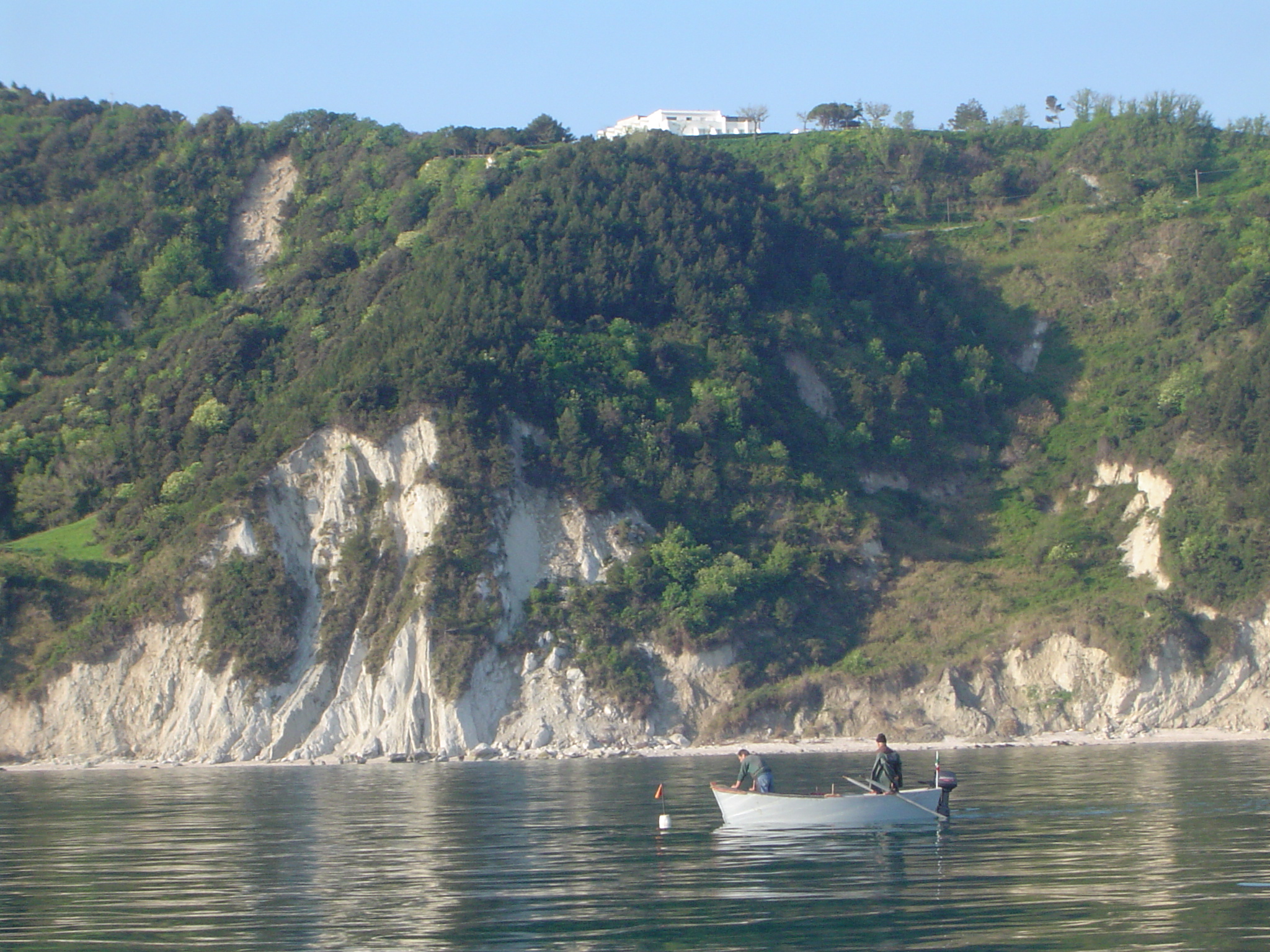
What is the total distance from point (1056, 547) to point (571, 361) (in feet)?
84.0

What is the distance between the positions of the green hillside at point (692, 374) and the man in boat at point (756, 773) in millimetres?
27983

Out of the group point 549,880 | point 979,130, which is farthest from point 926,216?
point 549,880

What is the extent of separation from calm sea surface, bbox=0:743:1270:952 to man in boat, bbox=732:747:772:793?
1320 millimetres

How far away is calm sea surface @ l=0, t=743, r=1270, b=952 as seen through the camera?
55.5 feet

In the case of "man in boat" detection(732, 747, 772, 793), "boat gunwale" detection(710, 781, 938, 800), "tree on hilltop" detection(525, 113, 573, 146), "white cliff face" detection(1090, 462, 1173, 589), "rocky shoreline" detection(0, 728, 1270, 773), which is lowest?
"rocky shoreline" detection(0, 728, 1270, 773)

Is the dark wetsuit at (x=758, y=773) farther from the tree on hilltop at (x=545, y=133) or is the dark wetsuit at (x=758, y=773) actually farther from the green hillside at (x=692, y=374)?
the tree on hilltop at (x=545, y=133)

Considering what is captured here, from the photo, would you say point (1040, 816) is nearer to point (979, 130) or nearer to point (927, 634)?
point (927, 634)

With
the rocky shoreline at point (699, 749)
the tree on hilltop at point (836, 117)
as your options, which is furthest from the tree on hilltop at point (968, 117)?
the rocky shoreline at point (699, 749)

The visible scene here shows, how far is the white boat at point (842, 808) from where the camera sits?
27.3 meters

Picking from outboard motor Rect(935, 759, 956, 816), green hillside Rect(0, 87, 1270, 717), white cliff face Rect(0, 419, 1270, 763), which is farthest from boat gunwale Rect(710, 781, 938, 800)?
green hillside Rect(0, 87, 1270, 717)

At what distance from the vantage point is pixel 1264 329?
2746 inches

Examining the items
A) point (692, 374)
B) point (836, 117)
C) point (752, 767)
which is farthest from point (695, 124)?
point (752, 767)

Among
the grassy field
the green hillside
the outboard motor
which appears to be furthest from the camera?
the grassy field

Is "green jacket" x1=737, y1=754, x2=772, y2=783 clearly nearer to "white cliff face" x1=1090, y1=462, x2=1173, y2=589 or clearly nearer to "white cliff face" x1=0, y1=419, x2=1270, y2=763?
"white cliff face" x1=0, y1=419, x2=1270, y2=763
